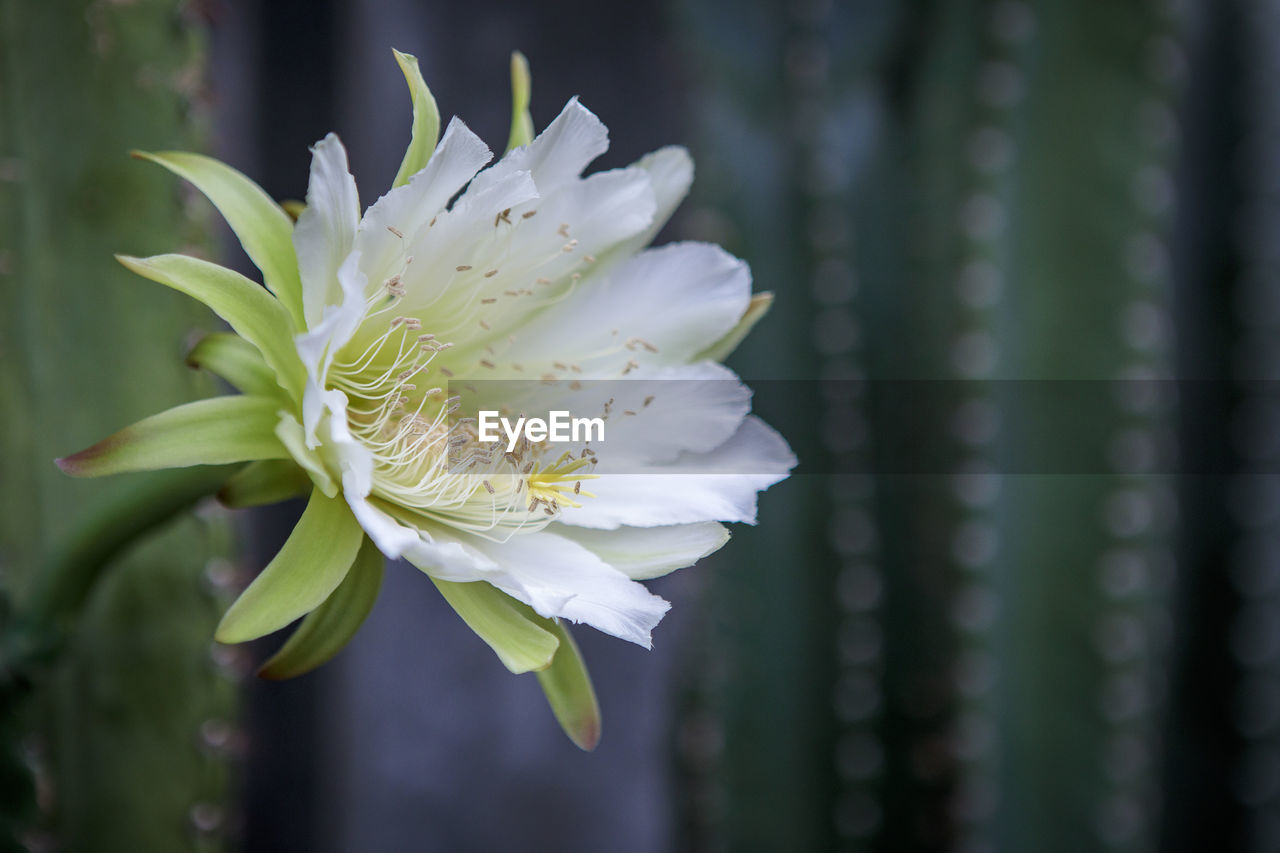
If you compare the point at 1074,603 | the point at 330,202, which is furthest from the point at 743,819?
the point at 330,202

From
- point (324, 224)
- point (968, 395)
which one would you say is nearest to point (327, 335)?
point (324, 224)

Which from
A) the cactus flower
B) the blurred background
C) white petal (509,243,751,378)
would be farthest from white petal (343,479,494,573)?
the blurred background

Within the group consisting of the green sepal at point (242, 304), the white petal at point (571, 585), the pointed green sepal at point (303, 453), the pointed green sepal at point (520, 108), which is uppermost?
the pointed green sepal at point (520, 108)

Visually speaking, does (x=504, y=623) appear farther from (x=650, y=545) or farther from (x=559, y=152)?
(x=559, y=152)

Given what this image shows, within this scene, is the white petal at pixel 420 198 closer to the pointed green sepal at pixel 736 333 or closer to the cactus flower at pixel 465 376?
the cactus flower at pixel 465 376

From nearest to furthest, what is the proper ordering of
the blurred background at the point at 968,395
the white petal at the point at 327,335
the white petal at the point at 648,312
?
the white petal at the point at 327,335, the white petal at the point at 648,312, the blurred background at the point at 968,395

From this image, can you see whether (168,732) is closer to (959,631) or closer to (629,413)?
(629,413)

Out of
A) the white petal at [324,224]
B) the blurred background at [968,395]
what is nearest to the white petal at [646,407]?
the white petal at [324,224]
